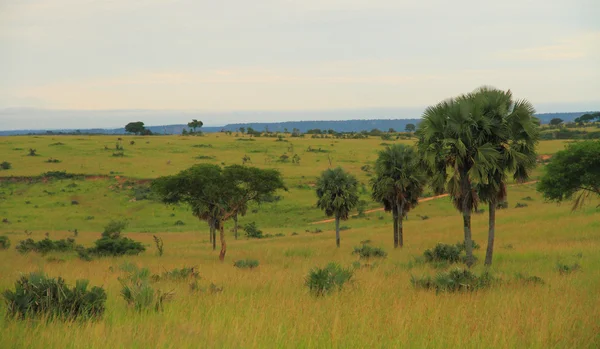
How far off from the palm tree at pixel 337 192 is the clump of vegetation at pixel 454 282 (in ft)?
108

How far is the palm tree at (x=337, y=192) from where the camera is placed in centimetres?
4528

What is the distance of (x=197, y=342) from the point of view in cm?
546

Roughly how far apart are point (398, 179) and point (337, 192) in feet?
29.8

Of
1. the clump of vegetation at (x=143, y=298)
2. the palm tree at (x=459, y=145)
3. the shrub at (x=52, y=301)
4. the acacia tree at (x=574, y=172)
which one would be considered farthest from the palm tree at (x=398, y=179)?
the shrub at (x=52, y=301)

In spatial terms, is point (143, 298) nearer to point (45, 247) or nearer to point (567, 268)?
point (567, 268)

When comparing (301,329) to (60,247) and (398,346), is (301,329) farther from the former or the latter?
(60,247)

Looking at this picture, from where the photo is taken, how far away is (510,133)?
20688 mm

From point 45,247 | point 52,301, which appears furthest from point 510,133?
point 45,247

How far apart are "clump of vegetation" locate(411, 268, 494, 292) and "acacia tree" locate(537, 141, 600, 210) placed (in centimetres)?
2763

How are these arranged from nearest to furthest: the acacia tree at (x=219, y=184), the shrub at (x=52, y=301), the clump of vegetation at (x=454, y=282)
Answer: the shrub at (x=52, y=301), the clump of vegetation at (x=454, y=282), the acacia tree at (x=219, y=184)

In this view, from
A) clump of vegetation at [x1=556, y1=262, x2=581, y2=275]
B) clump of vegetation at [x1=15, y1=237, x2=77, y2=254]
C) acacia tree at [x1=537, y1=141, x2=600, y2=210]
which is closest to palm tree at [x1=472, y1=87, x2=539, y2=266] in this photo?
clump of vegetation at [x1=556, y1=262, x2=581, y2=275]

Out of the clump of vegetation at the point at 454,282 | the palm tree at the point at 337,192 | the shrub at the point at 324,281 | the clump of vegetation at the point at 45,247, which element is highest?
the shrub at the point at 324,281

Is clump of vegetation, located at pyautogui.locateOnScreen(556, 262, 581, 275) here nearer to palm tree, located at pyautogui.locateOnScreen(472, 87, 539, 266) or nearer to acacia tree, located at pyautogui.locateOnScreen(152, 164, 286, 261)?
palm tree, located at pyautogui.locateOnScreen(472, 87, 539, 266)

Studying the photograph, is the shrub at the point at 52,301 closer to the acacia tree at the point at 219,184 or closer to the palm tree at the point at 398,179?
the acacia tree at the point at 219,184
